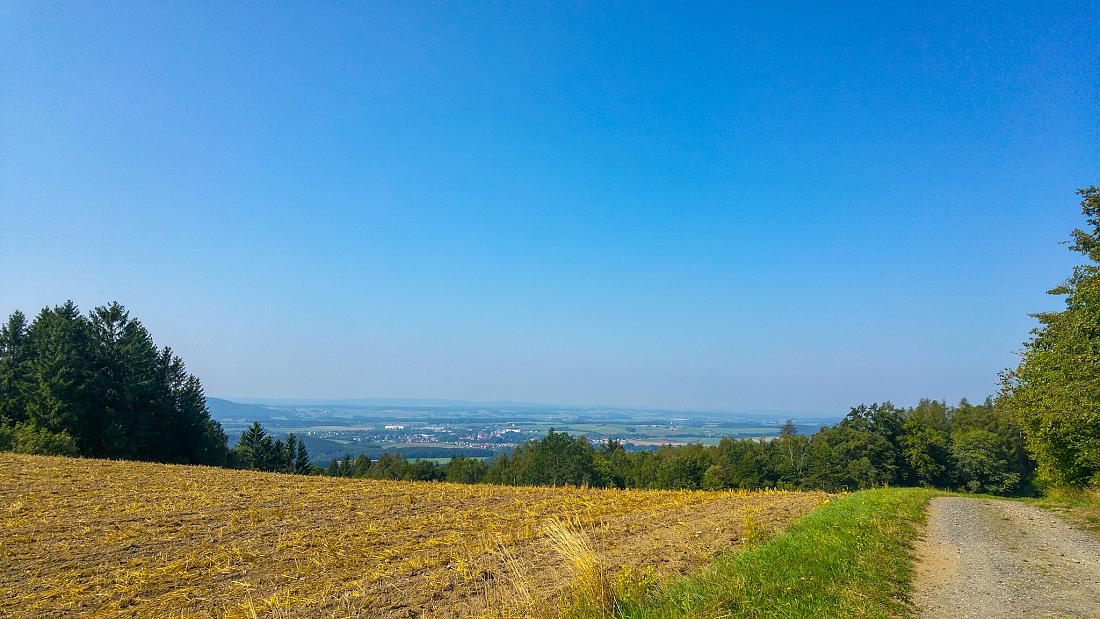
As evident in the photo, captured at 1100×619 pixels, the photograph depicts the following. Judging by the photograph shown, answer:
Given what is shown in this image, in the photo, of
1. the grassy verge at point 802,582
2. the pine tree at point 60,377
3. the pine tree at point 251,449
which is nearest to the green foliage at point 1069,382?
the grassy verge at point 802,582

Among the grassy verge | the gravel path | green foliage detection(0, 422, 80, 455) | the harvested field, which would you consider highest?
the grassy verge

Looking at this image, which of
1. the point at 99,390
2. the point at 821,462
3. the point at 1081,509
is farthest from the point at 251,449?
the point at 1081,509

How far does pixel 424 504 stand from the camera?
17000mm

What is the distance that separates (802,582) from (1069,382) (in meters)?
19.1

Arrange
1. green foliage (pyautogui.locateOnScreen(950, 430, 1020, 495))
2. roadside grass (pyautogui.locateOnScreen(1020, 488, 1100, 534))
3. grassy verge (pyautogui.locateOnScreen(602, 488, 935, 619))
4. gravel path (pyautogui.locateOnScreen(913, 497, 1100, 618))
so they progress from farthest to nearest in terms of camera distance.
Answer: green foliage (pyautogui.locateOnScreen(950, 430, 1020, 495)) → roadside grass (pyautogui.locateOnScreen(1020, 488, 1100, 534)) → gravel path (pyautogui.locateOnScreen(913, 497, 1100, 618)) → grassy verge (pyautogui.locateOnScreen(602, 488, 935, 619))

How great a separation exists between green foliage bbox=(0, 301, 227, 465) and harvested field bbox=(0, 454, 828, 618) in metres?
28.8

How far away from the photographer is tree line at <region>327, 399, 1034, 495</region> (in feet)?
225

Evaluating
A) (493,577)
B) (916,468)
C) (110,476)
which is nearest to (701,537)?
(493,577)

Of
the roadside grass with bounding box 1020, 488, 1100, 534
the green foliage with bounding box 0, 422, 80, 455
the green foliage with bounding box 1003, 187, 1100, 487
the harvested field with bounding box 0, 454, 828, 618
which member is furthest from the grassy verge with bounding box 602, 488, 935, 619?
the green foliage with bounding box 0, 422, 80, 455

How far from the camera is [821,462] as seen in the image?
74.6m

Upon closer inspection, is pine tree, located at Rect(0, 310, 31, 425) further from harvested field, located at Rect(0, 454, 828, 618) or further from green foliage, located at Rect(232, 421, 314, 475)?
harvested field, located at Rect(0, 454, 828, 618)

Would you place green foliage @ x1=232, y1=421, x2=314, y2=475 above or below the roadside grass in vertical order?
below

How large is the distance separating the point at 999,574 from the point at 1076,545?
15.4 ft

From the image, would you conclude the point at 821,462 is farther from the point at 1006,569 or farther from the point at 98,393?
the point at 98,393
